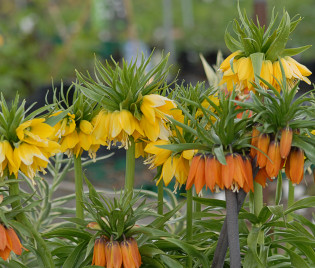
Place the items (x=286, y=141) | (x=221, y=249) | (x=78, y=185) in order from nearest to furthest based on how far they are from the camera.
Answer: (x=286, y=141), (x=221, y=249), (x=78, y=185)

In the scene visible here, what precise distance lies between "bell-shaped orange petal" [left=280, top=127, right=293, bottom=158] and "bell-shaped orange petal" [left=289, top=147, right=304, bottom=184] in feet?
0.09

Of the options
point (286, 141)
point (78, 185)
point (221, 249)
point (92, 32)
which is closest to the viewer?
point (286, 141)

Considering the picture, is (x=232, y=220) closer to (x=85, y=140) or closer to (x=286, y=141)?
(x=286, y=141)

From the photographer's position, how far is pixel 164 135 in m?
0.92

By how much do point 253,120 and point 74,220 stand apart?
280 mm

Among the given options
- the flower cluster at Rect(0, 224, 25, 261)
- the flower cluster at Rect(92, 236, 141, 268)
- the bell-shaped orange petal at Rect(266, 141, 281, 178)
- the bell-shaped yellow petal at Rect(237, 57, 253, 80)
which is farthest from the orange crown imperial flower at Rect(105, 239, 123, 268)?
the bell-shaped yellow petal at Rect(237, 57, 253, 80)

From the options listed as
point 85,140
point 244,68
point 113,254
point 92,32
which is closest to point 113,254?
point 113,254

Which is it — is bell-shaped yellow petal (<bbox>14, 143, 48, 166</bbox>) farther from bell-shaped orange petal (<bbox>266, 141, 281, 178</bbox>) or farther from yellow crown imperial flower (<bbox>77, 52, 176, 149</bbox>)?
bell-shaped orange petal (<bbox>266, 141, 281, 178</bbox>)

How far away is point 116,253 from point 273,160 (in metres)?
0.23

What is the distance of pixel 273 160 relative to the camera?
794mm

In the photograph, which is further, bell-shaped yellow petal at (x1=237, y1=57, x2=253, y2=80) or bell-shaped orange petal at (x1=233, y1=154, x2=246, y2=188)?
bell-shaped yellow petal at (x1=237, y1=57, x2=253, y2=80)

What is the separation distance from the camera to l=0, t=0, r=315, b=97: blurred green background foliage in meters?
5.44

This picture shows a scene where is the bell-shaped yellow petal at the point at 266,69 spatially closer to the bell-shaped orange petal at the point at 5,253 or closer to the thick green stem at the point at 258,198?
the thick green stem at the point at 258,198

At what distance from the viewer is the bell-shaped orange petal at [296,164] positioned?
0.80 metres
